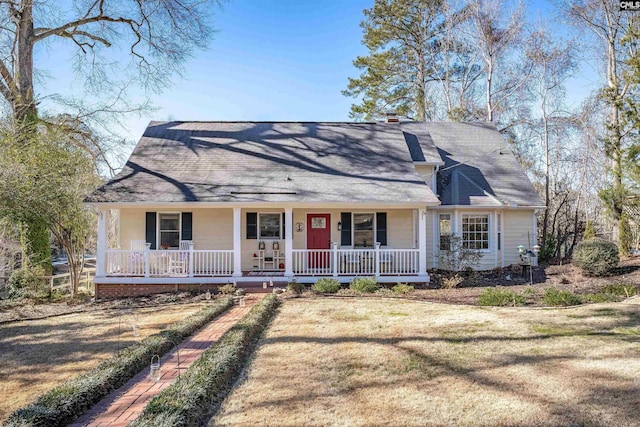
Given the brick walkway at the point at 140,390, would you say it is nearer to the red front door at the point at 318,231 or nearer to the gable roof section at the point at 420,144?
the red front door at the point at 318,231

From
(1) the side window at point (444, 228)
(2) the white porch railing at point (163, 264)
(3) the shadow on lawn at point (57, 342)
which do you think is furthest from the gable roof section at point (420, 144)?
(3) the shadow on lawn at point (57, 342)

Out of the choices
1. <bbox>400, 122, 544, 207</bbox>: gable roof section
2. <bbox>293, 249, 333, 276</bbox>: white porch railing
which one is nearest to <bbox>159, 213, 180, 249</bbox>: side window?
<bbox>293, 249, 333, 276</bbox>: white porch railing

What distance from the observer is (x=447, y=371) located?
5.42 metres

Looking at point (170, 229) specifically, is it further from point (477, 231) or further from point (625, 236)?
point (625, 236)

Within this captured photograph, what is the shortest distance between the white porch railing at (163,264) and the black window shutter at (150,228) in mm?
A: 833

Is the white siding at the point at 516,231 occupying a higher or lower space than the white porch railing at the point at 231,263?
higher

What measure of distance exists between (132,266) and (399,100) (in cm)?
2234

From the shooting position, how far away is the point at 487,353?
610cm

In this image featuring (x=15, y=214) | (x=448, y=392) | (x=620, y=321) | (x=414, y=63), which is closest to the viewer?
(x=448, y=392)

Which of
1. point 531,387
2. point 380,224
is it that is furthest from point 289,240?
point 531,387

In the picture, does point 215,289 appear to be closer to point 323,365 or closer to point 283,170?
point 283,170

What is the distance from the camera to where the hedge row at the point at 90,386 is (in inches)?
158

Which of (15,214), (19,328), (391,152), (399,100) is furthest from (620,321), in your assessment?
(399,100)

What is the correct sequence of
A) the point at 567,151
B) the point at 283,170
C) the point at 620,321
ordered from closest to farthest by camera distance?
the point at 620,321 → the point at 283,170 → the point at 567,151
